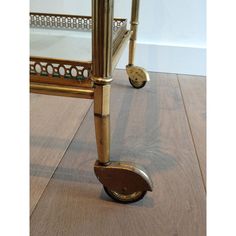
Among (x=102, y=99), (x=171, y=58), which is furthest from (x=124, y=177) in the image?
(x=171, y=58)

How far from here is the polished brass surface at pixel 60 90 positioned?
0.53 metres

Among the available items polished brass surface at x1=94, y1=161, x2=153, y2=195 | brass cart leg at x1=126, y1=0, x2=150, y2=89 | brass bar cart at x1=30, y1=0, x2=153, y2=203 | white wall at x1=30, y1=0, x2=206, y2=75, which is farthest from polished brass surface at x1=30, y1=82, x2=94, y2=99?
white wall at x1=30, y1=0, x2=206, y2=75

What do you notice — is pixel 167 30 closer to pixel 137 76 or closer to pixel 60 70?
pixel 137 76

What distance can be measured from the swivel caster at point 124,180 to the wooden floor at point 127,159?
0.06ft

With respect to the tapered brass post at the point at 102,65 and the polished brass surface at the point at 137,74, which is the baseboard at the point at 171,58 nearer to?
the polished brass surface at the point at 137,74

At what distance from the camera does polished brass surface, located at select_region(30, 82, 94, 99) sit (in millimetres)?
526

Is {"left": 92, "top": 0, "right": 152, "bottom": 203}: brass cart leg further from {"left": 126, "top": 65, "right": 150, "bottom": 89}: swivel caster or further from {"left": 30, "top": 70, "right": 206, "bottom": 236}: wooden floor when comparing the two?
{"left": 126, "top": 65, "right": 150, "bottom": 89}: swivel caster

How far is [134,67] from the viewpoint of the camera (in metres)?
1.02

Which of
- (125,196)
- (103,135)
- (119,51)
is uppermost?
(119,51)

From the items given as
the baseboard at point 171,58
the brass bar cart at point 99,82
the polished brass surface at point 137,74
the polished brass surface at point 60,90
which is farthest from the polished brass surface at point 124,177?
the baseboard at point 171,58

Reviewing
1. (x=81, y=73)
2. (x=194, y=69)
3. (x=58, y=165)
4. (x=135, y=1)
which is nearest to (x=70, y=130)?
(x=58, y=165)

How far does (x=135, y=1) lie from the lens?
0.95 meters
